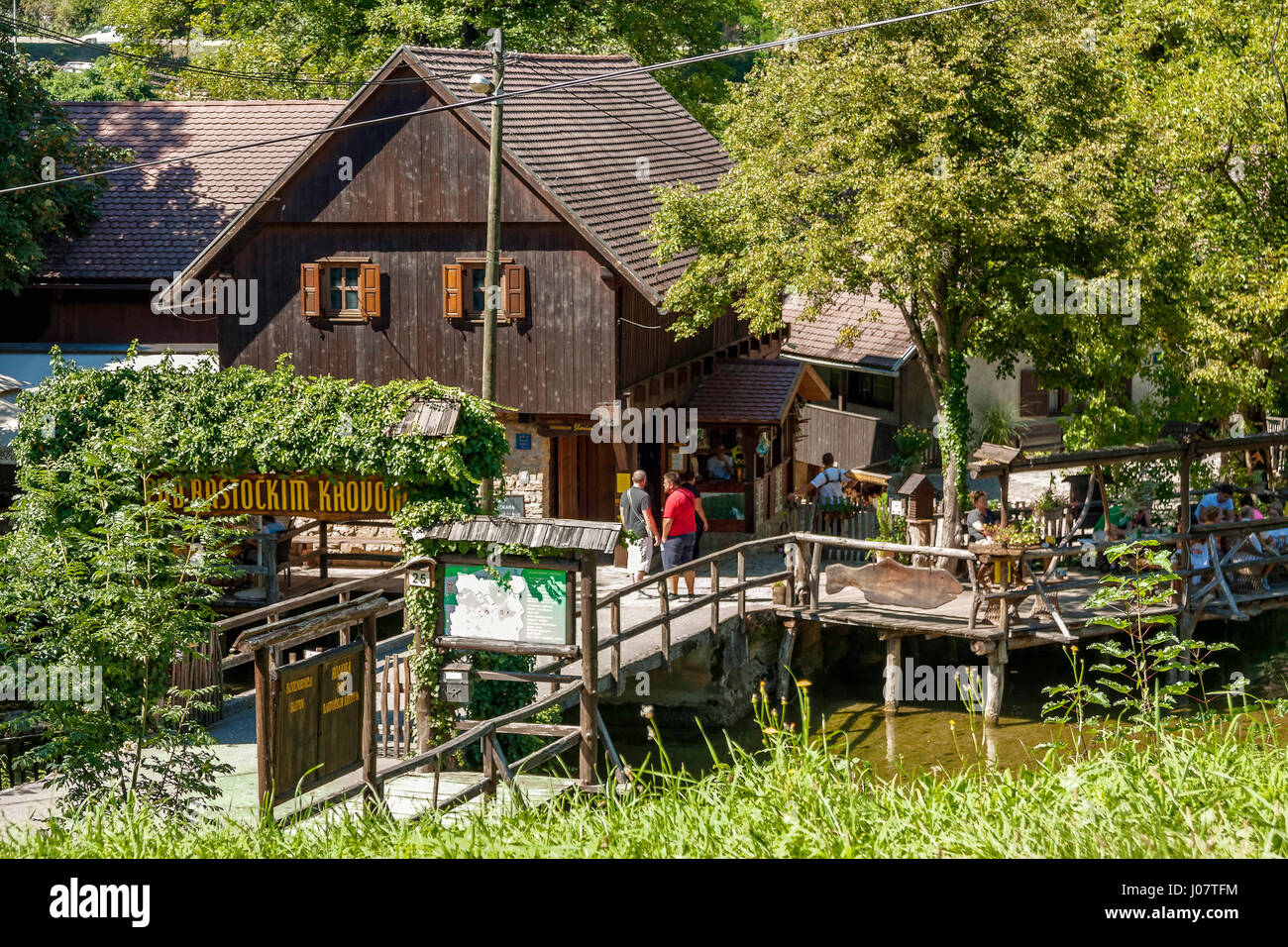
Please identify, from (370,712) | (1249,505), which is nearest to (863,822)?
(370,712)

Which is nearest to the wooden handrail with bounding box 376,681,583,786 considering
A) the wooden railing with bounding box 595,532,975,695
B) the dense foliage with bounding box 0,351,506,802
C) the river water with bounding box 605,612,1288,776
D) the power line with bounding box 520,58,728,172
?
the dense foliage with bounding box 0,351,506,802

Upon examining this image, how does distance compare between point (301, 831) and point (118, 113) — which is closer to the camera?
point (301, 831)

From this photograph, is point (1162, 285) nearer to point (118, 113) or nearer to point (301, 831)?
point (301, 831)

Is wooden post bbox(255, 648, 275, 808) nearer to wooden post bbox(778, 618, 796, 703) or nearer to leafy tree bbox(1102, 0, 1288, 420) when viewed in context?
wooden post bbox(778, 618, 796, 703)

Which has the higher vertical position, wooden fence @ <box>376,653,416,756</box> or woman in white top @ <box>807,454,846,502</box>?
woman in white top @ <box>807,454,846,502</box>

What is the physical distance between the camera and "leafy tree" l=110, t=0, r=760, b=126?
34750mm

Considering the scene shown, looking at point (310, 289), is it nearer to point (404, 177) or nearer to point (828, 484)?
point (404, 177)

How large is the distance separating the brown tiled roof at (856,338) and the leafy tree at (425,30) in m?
7.61

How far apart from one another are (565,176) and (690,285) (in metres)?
3.34

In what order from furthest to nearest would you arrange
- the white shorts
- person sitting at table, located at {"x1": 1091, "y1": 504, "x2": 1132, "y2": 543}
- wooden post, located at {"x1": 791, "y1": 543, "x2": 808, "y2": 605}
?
the white shorts → person sitting at table, located at {"x1": 1091, "y1": 504, "x2": 1132, "y2": 543} → wooden post, located at {"x1": 791, "y1": 543, "x2": 808, "y2": 605}

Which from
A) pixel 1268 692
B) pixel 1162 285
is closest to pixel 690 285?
pixel 1162 285

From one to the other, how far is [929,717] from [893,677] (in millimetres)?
693

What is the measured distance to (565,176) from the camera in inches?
961

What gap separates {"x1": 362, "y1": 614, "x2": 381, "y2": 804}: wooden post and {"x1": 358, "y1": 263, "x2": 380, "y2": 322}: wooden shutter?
14.0m
